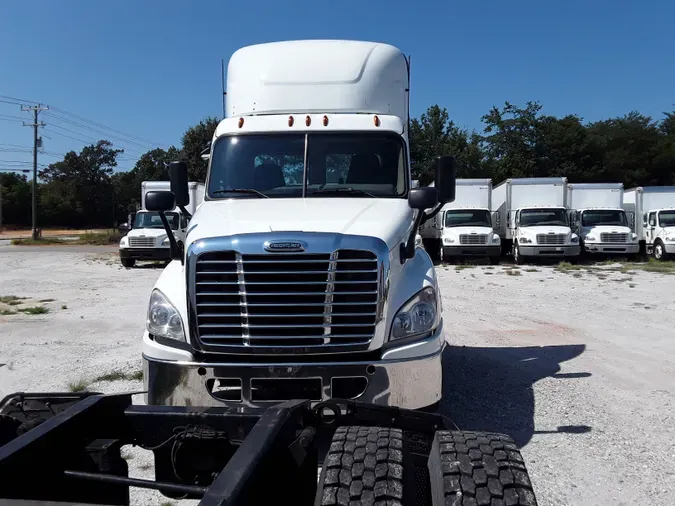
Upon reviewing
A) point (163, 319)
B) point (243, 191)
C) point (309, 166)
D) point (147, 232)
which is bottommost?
point (163, 319)

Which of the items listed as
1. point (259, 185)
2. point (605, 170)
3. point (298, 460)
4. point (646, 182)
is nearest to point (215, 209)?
point (259, 185)

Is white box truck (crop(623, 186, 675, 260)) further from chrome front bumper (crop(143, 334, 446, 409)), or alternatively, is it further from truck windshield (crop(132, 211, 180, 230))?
chrome front bumper (crop(143, 334, 446, 409))

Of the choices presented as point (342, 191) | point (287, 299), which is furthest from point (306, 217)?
point (342, 191)

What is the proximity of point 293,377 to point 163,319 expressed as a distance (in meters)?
1.07

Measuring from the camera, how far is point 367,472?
7.30 ft

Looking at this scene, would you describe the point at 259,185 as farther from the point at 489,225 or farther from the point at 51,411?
the point at 489,225

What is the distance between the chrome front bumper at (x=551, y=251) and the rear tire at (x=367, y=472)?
21.2 metres

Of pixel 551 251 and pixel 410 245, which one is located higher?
pixel 410 245

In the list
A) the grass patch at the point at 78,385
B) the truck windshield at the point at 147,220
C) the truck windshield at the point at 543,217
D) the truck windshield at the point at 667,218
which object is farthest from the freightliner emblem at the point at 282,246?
the truck windshield at the point at 667,218

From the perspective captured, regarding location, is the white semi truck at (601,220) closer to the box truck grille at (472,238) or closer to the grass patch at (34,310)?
the box truck grille at (472,238)

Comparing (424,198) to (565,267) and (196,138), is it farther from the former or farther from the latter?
(196,138)

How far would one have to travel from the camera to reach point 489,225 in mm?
23828

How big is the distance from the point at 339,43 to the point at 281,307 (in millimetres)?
4009

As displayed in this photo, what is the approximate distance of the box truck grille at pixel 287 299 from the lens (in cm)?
401
